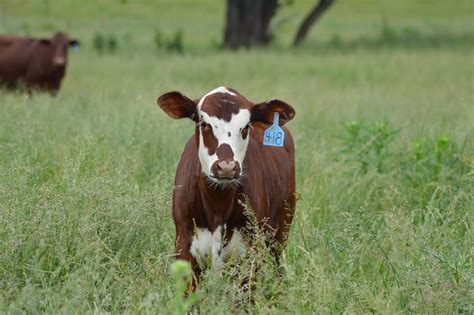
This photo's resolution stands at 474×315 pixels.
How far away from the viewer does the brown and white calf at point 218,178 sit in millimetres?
4914

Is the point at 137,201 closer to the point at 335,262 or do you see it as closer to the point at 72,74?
the point at 335,262

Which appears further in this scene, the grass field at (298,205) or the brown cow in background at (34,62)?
the brown cow in background at (34,62)

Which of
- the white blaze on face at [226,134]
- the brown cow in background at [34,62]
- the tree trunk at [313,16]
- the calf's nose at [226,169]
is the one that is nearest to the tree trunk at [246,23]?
the tree trunk at [313,16]

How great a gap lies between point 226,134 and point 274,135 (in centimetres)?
50

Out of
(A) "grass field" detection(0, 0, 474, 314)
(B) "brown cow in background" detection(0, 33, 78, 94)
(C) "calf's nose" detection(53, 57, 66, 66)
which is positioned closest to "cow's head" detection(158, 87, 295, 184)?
(A) "grass field" detection(0, 0, 474, 314)

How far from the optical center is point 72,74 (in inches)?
721

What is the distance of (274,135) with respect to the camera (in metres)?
5.34

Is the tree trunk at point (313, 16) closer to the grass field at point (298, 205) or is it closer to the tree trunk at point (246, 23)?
the tree trunk at point (246, 23)

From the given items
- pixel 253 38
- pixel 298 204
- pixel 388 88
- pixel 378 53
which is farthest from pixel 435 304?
pixel 253 38

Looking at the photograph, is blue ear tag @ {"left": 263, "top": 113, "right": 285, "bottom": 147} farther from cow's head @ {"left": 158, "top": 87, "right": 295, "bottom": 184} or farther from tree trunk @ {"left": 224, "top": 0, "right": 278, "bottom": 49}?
tree trunk @ {"left": 224, "top": 0, "right": 278, "bottom": 49}

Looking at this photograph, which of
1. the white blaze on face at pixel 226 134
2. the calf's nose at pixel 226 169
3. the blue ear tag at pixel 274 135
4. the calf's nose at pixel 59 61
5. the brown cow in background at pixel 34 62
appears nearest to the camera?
the calf's nose at pixel 226 169

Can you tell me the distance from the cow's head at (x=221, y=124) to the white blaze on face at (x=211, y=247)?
285 mm

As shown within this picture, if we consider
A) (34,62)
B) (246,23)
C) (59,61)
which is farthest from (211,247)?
(246,23)

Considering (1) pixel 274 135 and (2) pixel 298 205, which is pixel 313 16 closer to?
(2) pixel 298 205
